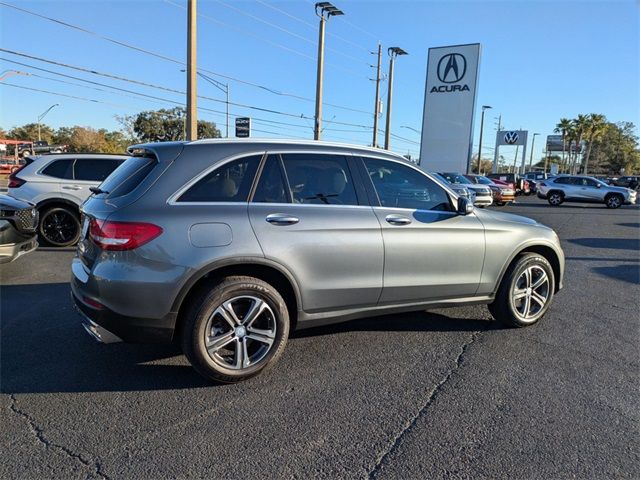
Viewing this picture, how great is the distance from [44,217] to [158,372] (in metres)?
6.66

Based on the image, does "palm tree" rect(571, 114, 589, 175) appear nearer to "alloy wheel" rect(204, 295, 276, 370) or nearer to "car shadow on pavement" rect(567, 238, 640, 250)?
"car shadow on pavement" rect(567, 238, 640, 250)

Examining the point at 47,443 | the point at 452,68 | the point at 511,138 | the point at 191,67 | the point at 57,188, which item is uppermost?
the point at 452,68

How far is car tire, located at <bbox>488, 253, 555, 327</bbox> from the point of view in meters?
4.82

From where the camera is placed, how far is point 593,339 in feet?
15.5

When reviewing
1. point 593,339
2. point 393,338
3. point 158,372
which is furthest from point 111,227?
point 593,339

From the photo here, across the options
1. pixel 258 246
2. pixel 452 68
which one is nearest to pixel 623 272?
pixel 258 246

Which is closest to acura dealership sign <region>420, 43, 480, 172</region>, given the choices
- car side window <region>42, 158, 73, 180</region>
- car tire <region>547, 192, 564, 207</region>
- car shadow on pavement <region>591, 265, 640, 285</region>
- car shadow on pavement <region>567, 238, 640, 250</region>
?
car tire <region>547, 192, 564, 207</region>

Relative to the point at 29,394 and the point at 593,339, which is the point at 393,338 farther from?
the point at 29,394

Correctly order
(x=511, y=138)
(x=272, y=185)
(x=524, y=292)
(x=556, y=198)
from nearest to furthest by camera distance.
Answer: (x=272, y=185)
(x=524, y=292)
(x=556, y=198)
(x=511, y=138)

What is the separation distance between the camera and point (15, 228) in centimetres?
601

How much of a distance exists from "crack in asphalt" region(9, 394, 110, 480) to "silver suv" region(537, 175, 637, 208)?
1128 inches

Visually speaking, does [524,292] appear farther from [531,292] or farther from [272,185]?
[272,185]

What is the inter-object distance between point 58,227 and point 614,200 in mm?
27551

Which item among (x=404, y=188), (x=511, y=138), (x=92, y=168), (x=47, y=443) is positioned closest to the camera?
(x=47, y=443)
